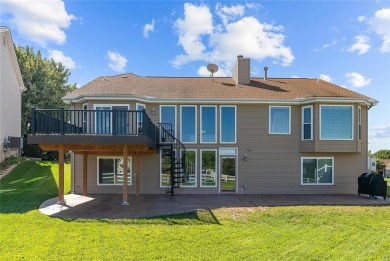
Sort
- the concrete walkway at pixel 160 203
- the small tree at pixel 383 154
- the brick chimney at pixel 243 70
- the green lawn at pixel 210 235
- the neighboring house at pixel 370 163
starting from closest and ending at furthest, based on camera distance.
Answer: the green lawn at pixel 210 235
the concrete walkway at pixel 160 203
the neighboring house at pixel 370 163
the brick chimney at pixel 243 70
the small tree at pixel 383 154

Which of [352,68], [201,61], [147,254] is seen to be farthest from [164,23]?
[147,254]

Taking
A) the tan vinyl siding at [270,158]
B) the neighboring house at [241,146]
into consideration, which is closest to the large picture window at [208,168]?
the neighboring house at [241,146]

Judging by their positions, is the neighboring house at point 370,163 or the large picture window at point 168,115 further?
the neighboring house at point 370,163

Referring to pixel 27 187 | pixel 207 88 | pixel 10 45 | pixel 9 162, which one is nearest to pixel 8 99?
pixel 10 45

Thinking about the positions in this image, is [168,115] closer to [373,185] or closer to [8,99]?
[373,185]

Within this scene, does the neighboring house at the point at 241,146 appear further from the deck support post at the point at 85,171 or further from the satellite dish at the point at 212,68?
the satellite dish at the point at 212,68

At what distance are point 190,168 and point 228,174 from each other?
1.88 m

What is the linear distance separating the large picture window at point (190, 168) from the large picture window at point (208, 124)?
82cm

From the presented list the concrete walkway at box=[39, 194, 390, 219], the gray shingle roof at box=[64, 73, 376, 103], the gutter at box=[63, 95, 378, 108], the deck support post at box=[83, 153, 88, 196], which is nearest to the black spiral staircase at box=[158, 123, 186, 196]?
the concrete walkway at box=[39, 194, 390, 219]

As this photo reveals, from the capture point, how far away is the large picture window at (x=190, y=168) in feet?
43.1

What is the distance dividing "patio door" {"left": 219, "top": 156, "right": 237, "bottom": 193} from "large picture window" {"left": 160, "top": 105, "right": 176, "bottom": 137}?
2.87 meters

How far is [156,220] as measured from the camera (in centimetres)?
808

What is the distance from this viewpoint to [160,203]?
417 inches

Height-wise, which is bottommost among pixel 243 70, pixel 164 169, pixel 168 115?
pixel 164 169
